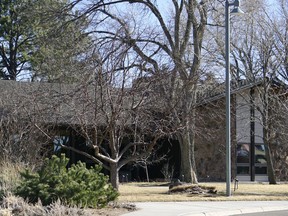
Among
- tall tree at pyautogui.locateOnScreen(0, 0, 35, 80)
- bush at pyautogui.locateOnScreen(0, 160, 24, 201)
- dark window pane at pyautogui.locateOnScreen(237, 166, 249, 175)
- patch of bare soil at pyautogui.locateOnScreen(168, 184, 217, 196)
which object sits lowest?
patch of bare soil at pyautogui.locateOnScreen(168, 184, 217, 196)

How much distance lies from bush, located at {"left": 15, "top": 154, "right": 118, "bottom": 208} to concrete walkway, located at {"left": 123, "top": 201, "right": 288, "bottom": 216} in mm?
1101

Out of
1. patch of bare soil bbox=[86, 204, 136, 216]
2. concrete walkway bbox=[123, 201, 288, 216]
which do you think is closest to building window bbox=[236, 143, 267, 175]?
concrete walkway bbox=[123, 201, 288, 216]

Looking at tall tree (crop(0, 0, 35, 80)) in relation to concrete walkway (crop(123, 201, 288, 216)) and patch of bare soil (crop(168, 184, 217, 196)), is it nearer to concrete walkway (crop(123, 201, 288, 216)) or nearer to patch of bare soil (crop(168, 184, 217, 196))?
patch of bare soil (crop(168, 184, 217, 196))

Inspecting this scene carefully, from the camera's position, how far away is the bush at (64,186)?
14609mm

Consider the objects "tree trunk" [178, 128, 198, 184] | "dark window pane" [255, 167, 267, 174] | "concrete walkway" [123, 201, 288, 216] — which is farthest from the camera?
"dark window pane" [255, 167, 267, 174]

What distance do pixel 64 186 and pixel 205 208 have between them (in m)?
4.95

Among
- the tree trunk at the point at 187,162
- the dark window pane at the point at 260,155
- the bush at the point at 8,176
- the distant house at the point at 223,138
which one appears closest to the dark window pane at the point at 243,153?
the distant house at the point at 223,138

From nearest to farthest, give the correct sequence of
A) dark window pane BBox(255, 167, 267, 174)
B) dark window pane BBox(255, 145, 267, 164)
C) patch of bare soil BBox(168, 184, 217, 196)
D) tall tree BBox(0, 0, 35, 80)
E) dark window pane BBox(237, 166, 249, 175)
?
patch of bare soil BBox(168, 184, 217, 196)
dark window pane BBox(237, 166, 249, 175)
dark window pane BBox(255, 167, 267, 174)
dark window pane BBox(255, 145, 267, 164)
tall tree BBox(0, 0, 35, 80)

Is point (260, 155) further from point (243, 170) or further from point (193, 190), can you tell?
point (193, 190)

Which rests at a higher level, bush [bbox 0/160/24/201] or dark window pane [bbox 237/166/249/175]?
dark window pane [bbox 237/166/249/175]

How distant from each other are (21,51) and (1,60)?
2.12 meters

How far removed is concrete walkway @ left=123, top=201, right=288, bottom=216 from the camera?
15.9m

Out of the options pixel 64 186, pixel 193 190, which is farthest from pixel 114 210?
pixel 193 190

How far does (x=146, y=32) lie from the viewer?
2628 centimetres
